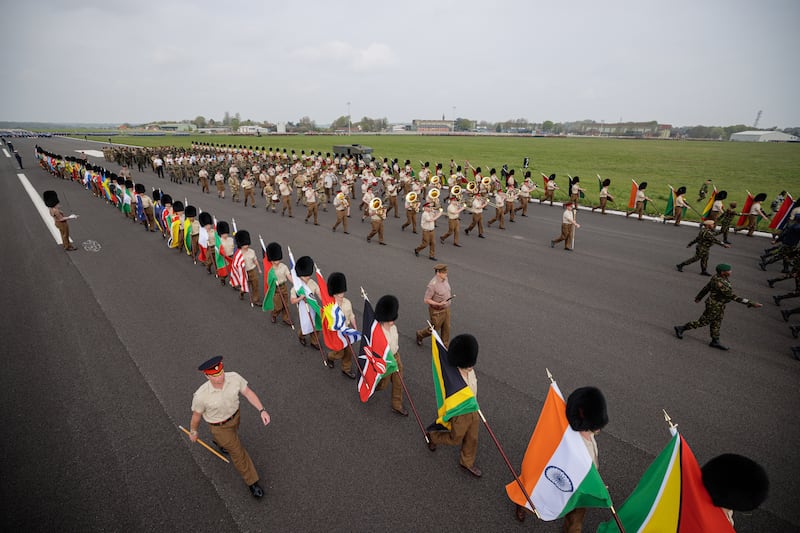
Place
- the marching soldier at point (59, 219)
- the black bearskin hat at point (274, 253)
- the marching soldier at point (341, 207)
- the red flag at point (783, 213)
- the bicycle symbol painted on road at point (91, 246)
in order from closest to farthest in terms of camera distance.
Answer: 1. the black bearskin hat at point (274, 253)
2. the marching soldier at point (59, 219)
3. the bicycle symbol painted on road at point (91, 246)
4. the red flag at point (783, 213)
5. the marching soldier at point (341, 207)

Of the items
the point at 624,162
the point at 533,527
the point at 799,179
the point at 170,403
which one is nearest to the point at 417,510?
the point at 533,527

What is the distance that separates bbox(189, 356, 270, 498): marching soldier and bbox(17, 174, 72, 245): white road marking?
14512 millimetres

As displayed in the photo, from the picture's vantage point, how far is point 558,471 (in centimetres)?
365

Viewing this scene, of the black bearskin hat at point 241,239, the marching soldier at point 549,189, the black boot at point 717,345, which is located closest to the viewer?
the black boot at point 717,345

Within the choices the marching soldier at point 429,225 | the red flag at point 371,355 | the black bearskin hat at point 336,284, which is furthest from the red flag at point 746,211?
the black bearskin hat at point 336,284

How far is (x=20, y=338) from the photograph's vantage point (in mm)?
7520

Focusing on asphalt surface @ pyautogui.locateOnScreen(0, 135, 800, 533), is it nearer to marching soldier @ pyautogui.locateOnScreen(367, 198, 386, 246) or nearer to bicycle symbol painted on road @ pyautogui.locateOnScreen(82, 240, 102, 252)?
bicycle symbol painted on road @ pyautogui.locateOnScreen(82, 240, 102, 252)

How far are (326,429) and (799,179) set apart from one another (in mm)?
45772

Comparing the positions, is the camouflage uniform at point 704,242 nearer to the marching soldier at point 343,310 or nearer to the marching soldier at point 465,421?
the marching soldier at point 465,421

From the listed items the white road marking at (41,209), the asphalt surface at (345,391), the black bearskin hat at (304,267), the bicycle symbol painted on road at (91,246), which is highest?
the black bearskin hat at (304,267)

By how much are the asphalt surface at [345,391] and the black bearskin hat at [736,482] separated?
177 centimetres

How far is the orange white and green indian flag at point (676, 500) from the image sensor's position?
2.99 metres

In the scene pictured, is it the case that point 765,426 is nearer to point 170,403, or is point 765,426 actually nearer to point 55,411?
point 170,403

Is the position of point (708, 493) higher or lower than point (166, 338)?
higher
